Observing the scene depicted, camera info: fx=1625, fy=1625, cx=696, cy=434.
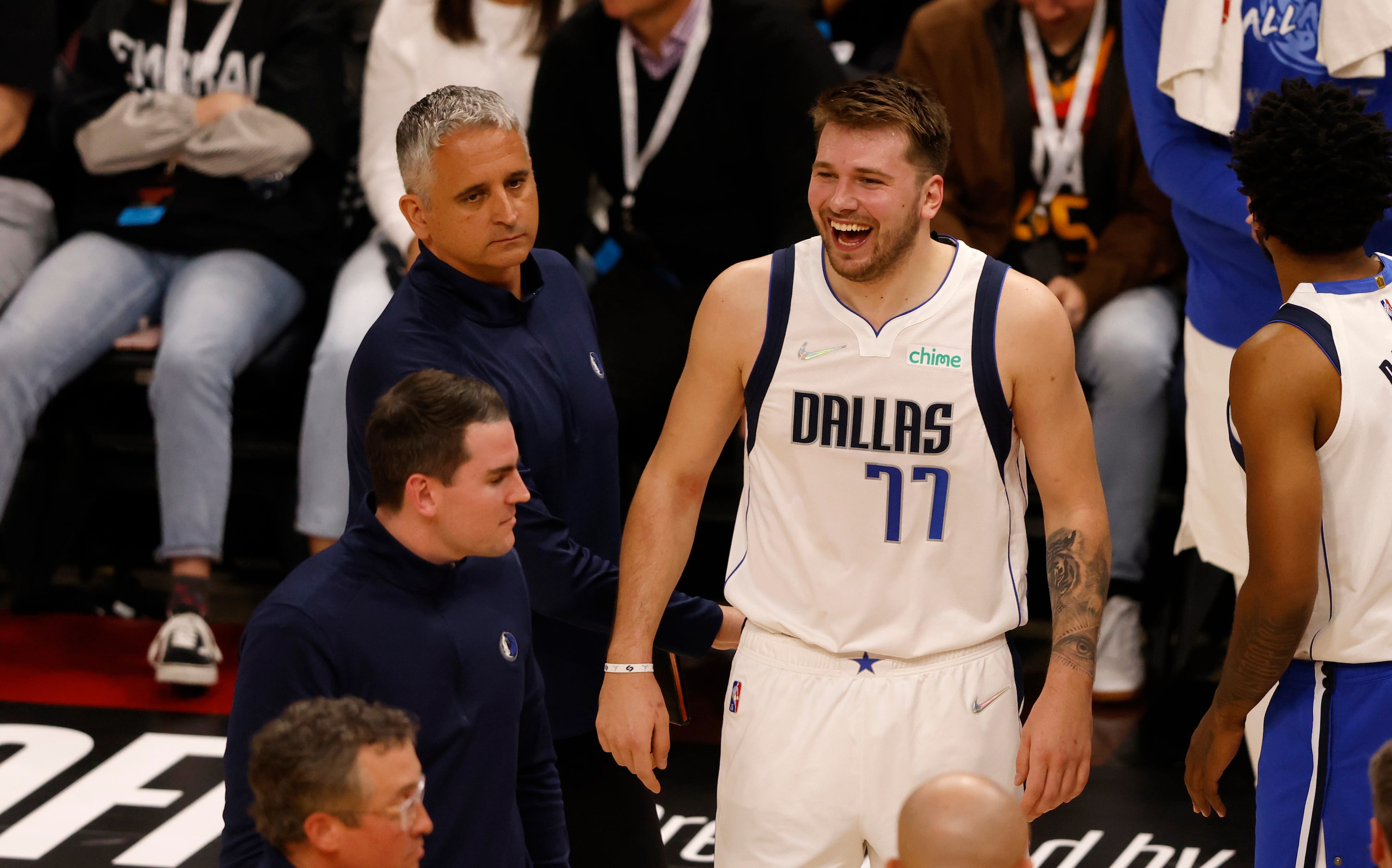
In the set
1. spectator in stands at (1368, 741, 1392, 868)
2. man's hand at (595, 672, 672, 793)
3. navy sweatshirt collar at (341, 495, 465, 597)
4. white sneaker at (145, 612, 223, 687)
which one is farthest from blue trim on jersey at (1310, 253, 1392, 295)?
white sneaker at (145, 612, 223, 687)

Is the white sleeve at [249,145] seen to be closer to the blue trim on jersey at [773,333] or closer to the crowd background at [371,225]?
the crowd background at [371,225]

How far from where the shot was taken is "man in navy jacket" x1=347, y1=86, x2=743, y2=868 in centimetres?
297

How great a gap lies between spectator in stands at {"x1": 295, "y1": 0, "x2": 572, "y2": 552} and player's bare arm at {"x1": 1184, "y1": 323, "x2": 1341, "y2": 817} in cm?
286

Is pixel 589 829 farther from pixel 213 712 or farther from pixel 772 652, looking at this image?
pixel 213 712

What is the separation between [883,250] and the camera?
8.91 feet

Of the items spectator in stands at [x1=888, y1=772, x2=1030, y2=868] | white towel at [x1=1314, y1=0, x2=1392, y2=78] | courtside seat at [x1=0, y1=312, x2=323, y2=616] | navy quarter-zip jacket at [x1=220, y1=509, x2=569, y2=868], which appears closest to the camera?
spectator in stands at [x1=888, y1=772, x2=1030, y2=868]

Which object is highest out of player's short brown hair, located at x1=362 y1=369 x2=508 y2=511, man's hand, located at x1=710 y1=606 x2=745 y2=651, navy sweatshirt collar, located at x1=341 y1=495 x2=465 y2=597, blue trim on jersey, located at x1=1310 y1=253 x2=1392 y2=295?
blue trim on jersey, located at x1=1310 y1=253 x2=1392 y2=295

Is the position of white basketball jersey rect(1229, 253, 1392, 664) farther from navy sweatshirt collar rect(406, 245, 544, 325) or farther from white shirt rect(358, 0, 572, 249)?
white shirt rect(358, 0, 572, 249)

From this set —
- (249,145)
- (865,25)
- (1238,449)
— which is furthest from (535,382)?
(865,25)

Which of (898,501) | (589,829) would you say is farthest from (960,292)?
(589,829)

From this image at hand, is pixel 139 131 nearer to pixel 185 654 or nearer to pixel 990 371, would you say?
pixel 185 654

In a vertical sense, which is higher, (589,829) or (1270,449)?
(1270,449)

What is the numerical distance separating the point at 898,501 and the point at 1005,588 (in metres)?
0.26

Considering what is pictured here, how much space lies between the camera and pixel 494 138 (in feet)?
9.98
